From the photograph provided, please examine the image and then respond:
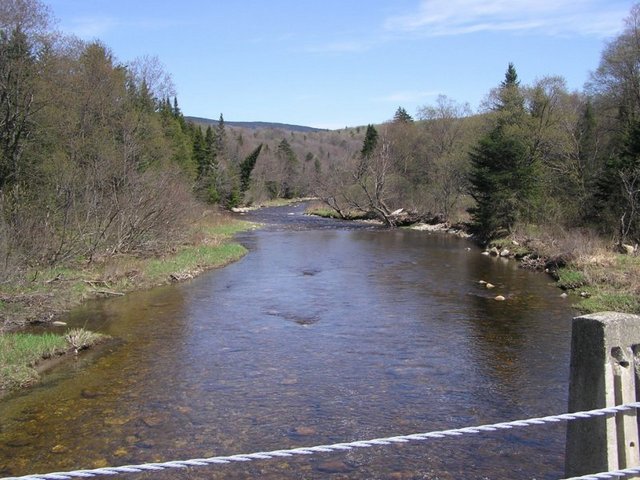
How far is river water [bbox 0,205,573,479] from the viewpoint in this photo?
8.32 metres

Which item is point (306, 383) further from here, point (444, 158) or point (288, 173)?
point (288, 173)

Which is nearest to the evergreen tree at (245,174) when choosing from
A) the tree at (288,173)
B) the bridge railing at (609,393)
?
the tree at (288,173)

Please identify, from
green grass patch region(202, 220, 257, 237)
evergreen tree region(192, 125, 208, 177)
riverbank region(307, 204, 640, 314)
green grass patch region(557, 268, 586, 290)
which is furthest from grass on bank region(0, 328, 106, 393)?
evergreen tree region(192, 125, 208, 177)

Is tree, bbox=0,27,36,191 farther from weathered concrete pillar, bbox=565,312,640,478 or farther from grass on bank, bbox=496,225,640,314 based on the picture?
weathered concrete pillar, bbox=565,312,640,478

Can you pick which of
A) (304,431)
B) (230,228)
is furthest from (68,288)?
(230,228)

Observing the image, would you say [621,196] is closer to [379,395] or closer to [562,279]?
[562,279]

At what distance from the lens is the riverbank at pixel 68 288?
39.8ft

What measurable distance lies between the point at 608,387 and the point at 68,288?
17878mm

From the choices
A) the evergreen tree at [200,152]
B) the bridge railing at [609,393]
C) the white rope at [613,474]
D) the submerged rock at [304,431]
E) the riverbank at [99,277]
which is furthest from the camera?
the evergreen tree at [200,152]

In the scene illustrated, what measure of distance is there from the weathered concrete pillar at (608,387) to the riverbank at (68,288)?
1069 centimetres

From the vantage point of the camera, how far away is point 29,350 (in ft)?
40.3

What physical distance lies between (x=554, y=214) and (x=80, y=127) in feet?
95.4

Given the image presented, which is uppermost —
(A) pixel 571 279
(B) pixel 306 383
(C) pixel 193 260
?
(A) pixel 571 279

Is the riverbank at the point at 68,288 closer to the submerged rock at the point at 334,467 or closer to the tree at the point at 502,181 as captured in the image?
the submerged rock at the point at 334,467
